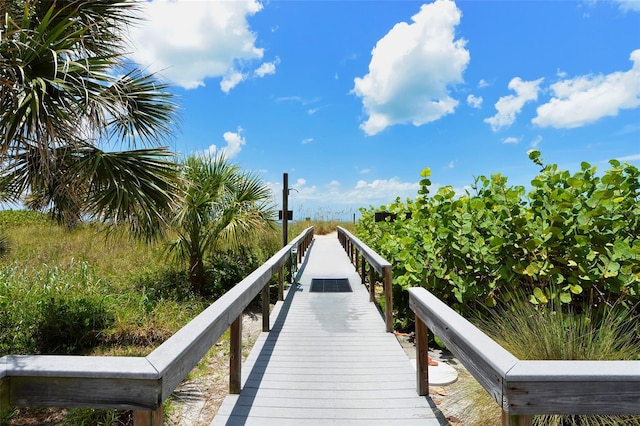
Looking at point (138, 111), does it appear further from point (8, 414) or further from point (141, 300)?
point (8, 414)

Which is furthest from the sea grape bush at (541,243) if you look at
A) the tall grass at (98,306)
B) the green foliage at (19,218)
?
the green foliage at (19,218)

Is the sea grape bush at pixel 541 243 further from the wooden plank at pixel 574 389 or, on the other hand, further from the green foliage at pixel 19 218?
the green foliage at pixel 19 218

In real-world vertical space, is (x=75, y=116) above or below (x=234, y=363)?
above

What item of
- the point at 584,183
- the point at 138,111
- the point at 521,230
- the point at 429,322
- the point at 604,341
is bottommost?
the point at 604,341

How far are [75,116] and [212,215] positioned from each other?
11.3 ft

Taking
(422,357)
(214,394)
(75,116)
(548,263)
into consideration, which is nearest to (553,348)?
(422,357)

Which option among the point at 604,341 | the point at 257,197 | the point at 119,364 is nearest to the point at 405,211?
the point at 257,197

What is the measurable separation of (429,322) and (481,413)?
65 cm

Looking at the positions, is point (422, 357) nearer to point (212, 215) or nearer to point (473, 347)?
point (473, 347)

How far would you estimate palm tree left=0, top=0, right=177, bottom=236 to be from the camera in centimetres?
321

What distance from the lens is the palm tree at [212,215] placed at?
666cm

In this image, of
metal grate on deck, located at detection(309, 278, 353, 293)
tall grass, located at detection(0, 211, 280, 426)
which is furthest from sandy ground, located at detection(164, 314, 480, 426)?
metal grate on deck, located at detection(309, 278, 353, 293)

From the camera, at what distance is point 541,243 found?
134 inches

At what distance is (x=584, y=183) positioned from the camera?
3549 mm
